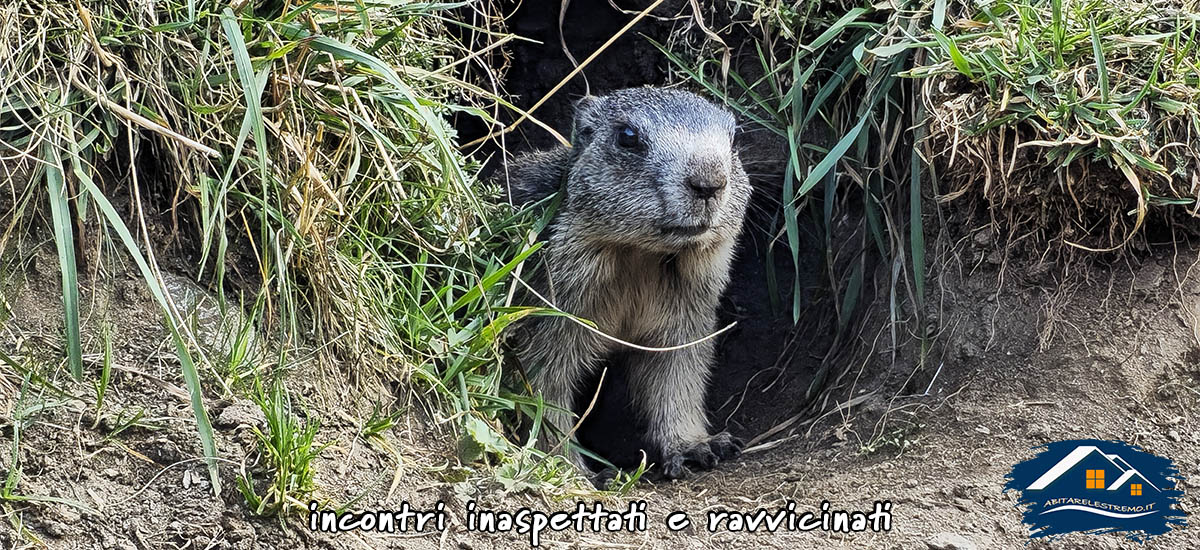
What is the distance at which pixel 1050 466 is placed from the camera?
3.92m

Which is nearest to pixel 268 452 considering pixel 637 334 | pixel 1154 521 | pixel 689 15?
pixel 637 334

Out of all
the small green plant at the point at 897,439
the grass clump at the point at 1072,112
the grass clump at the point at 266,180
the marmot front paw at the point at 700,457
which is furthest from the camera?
the marmot front paw at the point at 700,457

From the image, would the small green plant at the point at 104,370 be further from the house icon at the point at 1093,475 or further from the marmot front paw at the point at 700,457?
the house icon at the point at 1093,475

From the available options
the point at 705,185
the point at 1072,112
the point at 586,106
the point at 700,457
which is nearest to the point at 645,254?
the point at 705,185

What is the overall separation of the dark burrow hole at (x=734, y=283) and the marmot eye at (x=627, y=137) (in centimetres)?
104

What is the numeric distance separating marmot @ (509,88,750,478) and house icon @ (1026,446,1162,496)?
159cm

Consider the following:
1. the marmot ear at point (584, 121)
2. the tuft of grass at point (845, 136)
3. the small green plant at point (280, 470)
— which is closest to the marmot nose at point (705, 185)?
the tuft of grass at point (845, 136)

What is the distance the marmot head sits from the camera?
451 cm

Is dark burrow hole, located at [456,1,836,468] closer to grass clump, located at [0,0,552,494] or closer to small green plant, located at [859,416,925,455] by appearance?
small green plant, located at [859,416,925,455]

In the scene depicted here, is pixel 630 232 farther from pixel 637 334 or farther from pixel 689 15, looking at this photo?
pixel 689 15

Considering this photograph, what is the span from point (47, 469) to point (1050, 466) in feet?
10.8

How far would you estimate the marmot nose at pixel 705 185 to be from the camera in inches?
175

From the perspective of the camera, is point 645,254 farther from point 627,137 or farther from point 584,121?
point 584,121

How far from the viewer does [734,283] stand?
6.35m
